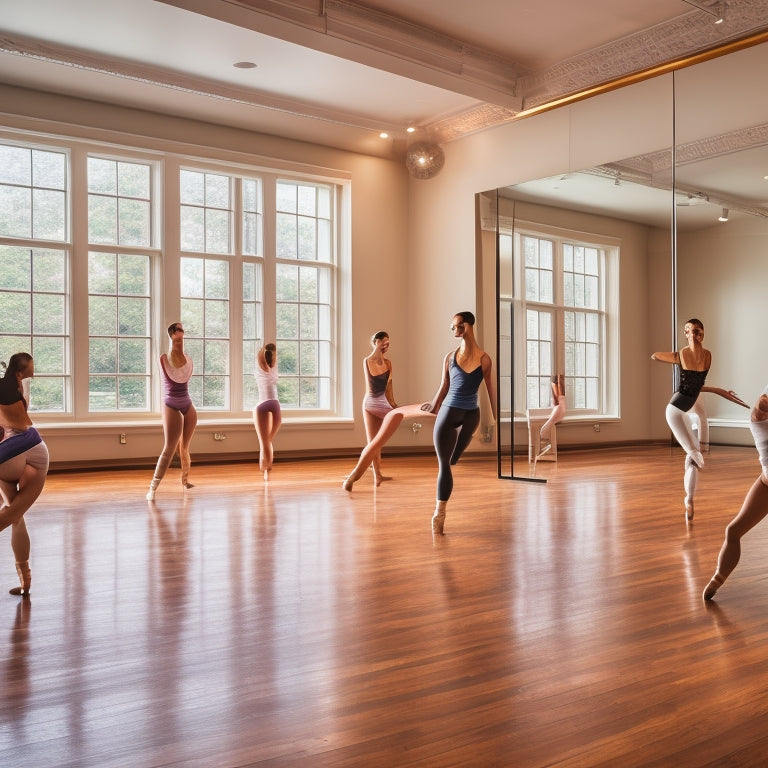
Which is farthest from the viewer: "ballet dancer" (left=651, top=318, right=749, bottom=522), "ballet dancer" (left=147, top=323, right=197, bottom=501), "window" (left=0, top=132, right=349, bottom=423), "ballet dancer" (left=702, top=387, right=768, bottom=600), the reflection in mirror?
"window" (left=0, top=132, right=349, bottom=423)

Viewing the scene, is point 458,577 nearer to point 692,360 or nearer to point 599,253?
point 692,360

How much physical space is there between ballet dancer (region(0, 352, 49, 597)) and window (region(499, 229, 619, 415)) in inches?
213

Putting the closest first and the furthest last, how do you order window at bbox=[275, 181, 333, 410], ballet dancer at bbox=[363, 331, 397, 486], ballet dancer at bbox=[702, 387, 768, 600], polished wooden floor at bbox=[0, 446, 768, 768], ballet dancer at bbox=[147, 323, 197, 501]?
polished wooden floor at bbox=[0, 446, 768, 768] → ballet dancer at bbox=[702, 387, 768, 600] → ballet dancer at bbox=[147, 323, 197, 501] → ballet dancer at bbox=[363, 331, 397, 486] → window at bbox=[275, 181, 333, 410]

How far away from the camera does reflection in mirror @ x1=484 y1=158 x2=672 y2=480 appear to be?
310 inches

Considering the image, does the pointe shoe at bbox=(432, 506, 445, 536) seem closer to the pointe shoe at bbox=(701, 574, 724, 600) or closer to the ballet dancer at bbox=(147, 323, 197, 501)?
the pointe shoe at bbox=(701, 574, 724, 600)

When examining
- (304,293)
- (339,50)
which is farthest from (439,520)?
(304,293)

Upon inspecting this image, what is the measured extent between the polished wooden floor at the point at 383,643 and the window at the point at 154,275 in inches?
153

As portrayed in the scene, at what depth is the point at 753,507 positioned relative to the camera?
3811mm

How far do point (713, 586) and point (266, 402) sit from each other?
6060 millimetres

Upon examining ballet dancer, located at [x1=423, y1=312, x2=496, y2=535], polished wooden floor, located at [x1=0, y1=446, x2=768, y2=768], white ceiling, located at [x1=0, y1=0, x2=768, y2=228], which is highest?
white ceiling, located at [x1=0, y1=0, x2=768, y2=228]

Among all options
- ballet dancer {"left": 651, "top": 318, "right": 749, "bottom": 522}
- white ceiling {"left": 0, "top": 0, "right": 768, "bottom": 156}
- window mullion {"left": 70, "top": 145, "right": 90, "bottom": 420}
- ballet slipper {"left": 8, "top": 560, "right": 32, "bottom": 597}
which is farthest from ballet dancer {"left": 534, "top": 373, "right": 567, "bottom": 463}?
ballet slipper {"left": 8, "top": 560, "right": 32, "bottom": 597}

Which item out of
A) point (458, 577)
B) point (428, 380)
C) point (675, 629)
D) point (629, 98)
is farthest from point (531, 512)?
point (428, 380)

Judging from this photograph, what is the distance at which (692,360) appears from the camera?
7.06 m

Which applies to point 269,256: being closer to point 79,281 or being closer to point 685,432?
point 79,281
